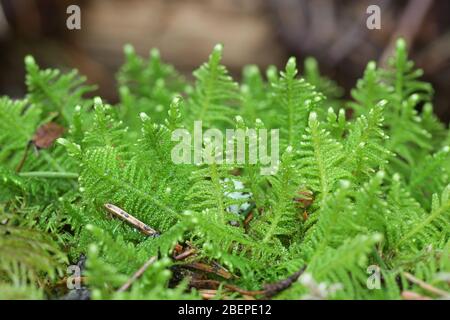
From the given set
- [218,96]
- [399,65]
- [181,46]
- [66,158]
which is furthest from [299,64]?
[66,158]

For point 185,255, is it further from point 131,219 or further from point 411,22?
point 411,22

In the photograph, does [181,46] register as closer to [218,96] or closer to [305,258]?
[218,96]

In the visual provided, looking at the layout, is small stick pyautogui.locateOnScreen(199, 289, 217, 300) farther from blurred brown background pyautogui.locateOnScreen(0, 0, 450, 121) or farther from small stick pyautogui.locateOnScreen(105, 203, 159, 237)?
blurred brown background pyautogui.locateOnScreen(0, 0, 450, 121)

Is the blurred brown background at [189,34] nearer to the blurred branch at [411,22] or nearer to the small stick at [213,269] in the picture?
the blurred branch at [411,22]

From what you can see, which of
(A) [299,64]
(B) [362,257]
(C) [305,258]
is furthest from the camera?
(A) [299,64]

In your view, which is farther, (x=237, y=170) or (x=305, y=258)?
(x=237, y=170)

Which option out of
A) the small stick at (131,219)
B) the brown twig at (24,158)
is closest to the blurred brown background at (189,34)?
the brown twig at (24,158)

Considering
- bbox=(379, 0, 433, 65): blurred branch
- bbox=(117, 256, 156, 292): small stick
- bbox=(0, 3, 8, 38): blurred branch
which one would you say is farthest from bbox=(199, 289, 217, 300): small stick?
bbox=(0, 3, 8, 38): blurred branch
